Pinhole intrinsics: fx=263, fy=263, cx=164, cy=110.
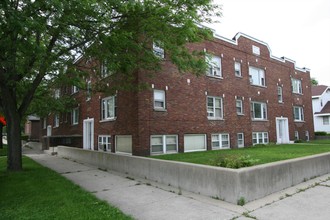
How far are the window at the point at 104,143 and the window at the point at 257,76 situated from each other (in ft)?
38.8

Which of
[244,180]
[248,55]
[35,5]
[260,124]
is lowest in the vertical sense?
[244,180]

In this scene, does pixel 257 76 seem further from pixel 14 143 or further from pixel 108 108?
pixel 14 143

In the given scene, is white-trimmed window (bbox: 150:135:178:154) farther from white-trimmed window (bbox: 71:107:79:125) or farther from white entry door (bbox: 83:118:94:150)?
white-trimmed window (bbox: 71:107:79:125)

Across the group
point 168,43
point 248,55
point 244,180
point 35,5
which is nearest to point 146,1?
point 168,43

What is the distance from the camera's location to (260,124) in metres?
20.7

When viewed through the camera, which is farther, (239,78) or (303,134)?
(303,134)

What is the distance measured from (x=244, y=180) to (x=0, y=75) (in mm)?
9952

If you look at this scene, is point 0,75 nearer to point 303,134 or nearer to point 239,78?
point 239,78

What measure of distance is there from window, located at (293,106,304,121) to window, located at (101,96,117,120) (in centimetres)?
1820

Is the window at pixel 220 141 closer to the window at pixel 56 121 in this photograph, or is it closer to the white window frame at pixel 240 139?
the white window frame at pixel 240 139

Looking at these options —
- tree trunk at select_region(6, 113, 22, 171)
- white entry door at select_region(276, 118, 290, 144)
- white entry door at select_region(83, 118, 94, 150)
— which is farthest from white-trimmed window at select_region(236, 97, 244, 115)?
tree trunk at select_region(6, 113, 22, 171)

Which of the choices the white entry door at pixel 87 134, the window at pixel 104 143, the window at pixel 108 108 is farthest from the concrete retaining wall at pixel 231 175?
the white entry door at pixel 87 134

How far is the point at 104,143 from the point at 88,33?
974cm

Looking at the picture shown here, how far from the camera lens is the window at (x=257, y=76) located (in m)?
20.8
